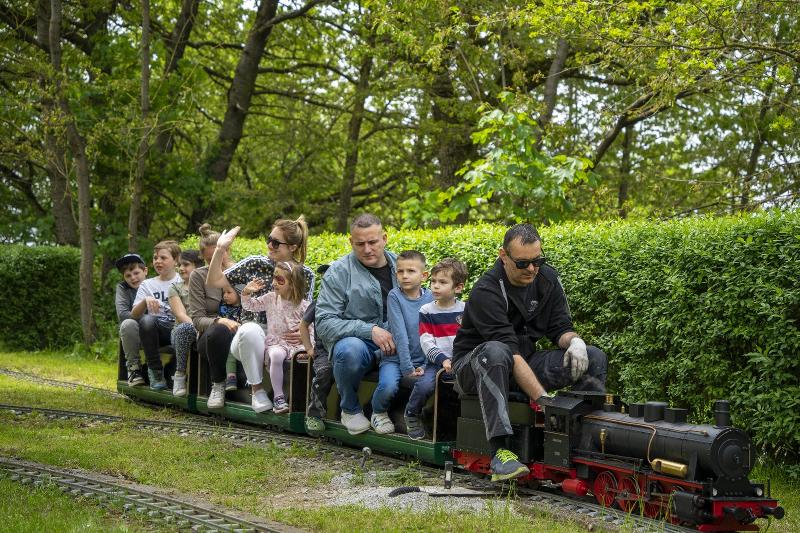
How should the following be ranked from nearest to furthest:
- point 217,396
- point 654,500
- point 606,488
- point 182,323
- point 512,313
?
point 654,500
point 606,488
point 512,313
point 217,396
point 182,323

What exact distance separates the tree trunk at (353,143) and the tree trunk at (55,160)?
643 cm

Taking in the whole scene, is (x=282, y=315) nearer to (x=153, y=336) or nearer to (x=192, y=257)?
(x=192, y=257)

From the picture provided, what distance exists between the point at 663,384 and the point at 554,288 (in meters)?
1.98

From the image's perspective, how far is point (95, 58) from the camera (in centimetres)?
2067

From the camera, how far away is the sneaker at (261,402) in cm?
998

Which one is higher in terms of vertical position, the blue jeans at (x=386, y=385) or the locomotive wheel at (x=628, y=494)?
the blue jeans at (x=386, y=385)

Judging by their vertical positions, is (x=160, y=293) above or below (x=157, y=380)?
above

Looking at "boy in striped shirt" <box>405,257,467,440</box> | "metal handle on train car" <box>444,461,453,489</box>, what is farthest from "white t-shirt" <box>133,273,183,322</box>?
"metal handle on train car" <box>444,461,453,489</box>

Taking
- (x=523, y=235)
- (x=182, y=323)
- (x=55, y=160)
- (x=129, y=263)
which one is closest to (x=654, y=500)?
(x=523, y=235)

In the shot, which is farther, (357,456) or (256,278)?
(256,278)

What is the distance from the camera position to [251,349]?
982cm

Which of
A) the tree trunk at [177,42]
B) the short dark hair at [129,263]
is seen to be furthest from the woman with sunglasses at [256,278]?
the tree trunk at [177,42]

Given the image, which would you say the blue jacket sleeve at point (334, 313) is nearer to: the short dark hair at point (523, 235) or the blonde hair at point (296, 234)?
the blonde hair at point (296, 234)

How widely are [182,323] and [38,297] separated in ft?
34.3
